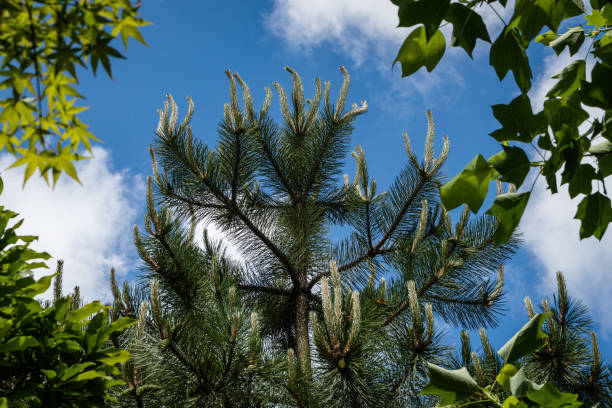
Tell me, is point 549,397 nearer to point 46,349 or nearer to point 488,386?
point 488,386

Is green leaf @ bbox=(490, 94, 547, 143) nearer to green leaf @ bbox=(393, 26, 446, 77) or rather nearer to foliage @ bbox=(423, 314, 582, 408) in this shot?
green leaf @ bbox=(393, 26, 446, 77)

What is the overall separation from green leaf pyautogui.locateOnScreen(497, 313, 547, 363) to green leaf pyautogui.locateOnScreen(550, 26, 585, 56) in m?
0.61

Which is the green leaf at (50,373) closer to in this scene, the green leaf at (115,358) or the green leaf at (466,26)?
the green leaf at (115,358)

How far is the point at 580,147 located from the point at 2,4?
31.6 inches

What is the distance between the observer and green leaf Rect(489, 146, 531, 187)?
708 mm

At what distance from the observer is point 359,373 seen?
291cm

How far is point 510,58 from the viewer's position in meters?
0.70

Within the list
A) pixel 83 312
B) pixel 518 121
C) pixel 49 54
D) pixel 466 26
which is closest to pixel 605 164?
pixel 518 121

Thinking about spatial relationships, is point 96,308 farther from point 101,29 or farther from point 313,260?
point 313,260

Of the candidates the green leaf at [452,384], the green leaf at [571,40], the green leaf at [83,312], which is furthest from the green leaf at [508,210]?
the green leaf at [83,312]

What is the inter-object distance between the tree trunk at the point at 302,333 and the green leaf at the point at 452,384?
110 inches

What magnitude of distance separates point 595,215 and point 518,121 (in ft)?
0.75

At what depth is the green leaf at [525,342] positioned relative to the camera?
67 centimetres

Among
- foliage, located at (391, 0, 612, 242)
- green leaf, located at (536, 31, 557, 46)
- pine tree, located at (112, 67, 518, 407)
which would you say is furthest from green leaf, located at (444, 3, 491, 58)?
pine tree, located at (112, 67, 518, 407)
